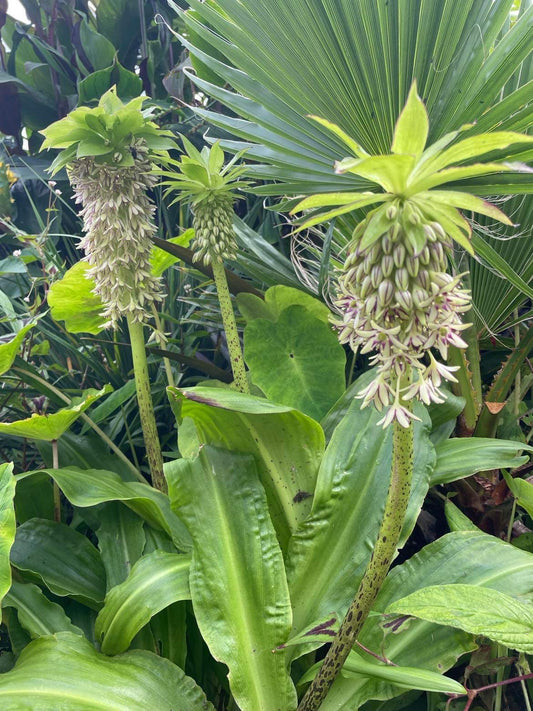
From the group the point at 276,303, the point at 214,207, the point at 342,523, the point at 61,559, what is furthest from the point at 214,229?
the point at 61,559

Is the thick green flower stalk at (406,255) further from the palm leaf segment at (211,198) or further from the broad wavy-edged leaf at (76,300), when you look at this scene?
the broad wavy-edged leaf at (76,300)

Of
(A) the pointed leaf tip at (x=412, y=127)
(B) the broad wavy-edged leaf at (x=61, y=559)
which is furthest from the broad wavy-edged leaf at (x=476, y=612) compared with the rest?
(B) the broad wavy-edged leaf at (x=61, y=559)

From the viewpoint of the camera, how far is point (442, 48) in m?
0.79

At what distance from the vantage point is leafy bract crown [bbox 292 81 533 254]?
0.41 metres

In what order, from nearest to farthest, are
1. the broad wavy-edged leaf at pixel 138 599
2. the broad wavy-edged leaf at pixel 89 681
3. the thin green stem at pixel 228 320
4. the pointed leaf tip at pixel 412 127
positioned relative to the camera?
the pointed leaf tip at pixel 412 127 → the broad wavy-edged leaf at pixel 89 681 → the broad wavy-edged leaf at pixel 138 599 → the thin green stem at pixel 228 320

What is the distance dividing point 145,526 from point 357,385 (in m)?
0.47

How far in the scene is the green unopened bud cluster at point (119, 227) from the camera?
0.93 meters

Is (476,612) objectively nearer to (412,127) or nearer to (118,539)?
(412,127)

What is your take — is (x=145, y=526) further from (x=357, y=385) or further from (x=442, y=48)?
(x=442, y=48)

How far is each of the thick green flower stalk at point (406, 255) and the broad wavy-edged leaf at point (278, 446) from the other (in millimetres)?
326

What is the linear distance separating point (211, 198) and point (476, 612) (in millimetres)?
726

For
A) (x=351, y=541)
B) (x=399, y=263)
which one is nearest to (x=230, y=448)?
(x=351, y=541)

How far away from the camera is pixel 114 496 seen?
880mm

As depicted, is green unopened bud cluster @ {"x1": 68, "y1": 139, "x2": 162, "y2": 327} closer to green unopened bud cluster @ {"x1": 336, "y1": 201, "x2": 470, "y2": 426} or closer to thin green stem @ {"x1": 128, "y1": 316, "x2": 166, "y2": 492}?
thin green stem @ {"x1": 128, "y1": 316, "x2": 166, "y2": 492}
